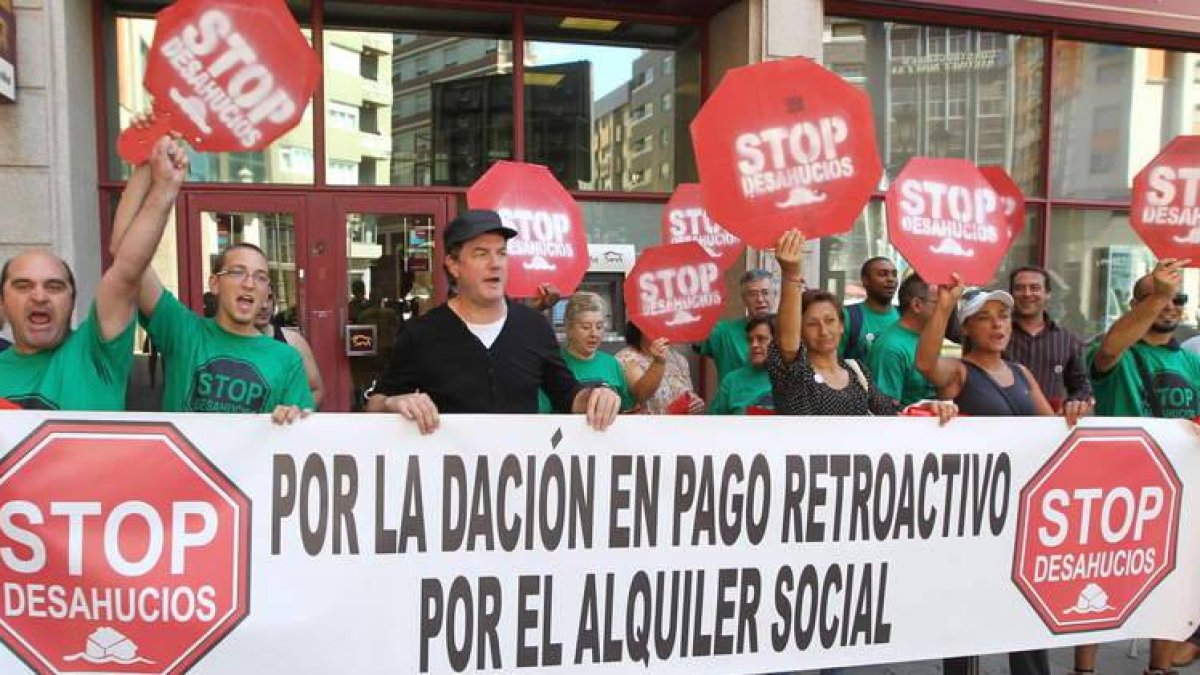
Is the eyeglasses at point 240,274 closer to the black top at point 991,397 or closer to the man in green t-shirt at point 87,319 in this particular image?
the man in green t-shirt at point 87,319

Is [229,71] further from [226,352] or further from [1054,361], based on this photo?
[1054,361]

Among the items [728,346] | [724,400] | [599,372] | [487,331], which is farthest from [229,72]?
[728,346]

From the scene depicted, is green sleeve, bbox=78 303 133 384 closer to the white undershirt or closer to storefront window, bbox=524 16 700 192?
the white undershirt

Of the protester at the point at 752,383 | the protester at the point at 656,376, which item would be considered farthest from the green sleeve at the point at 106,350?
the protester at the point at 752,383

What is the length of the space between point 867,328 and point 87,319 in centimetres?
378

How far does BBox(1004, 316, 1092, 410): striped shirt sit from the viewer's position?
386 cm

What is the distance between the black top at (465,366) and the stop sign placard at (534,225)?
1.17 meters

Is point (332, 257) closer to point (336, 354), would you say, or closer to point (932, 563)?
point (336, 354)

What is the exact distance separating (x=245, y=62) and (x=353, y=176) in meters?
3.73

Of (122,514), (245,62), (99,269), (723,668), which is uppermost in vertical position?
(245,62)

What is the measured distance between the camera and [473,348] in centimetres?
279

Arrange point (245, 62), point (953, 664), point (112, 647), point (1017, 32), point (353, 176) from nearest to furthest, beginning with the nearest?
point (112, 647)
point (245, 62)
point (953, 664)
point (353, 176)
point (1017, 32)

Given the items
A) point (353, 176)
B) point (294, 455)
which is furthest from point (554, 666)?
point (353, 176)

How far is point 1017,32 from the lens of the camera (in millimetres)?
7492
